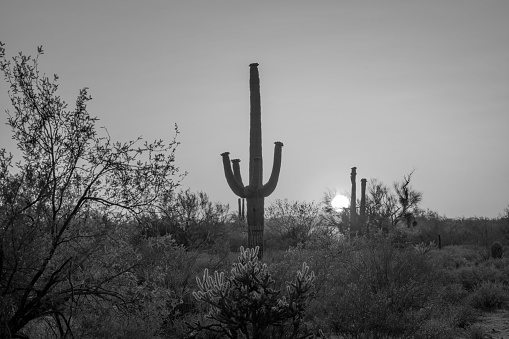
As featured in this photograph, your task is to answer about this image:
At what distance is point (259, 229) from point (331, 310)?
6473 millimetres

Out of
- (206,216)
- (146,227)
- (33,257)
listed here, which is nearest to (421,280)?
(146,227)

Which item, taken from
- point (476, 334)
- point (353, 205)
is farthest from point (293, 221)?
point (476, 334)

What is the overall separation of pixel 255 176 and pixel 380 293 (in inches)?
275

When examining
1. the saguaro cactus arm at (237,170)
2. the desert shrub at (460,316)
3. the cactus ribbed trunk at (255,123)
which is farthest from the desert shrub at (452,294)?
the saguaro cactus arm at (237,170)

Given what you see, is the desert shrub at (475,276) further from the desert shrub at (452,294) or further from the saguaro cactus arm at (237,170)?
the saguaro cactus arm at (237,170)

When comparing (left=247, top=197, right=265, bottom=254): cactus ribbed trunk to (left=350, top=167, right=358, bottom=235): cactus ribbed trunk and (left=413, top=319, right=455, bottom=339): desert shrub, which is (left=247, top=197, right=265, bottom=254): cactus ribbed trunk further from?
(left=350, top=167, right=358, bottom=235): cactus ribbed trunk

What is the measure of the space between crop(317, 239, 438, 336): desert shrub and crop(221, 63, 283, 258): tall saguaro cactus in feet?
9.16

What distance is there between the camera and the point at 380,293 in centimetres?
1111

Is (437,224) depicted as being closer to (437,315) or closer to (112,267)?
(437,315)

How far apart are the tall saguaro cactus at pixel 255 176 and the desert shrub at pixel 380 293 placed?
2791mm

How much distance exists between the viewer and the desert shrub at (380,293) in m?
10.0

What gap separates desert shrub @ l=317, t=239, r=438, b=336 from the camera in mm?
10000

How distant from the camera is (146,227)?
26.4ft

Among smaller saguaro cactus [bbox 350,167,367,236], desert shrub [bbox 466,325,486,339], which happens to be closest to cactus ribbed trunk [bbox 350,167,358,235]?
smaller saguaro cactus [bbox 350,167,367,236]
